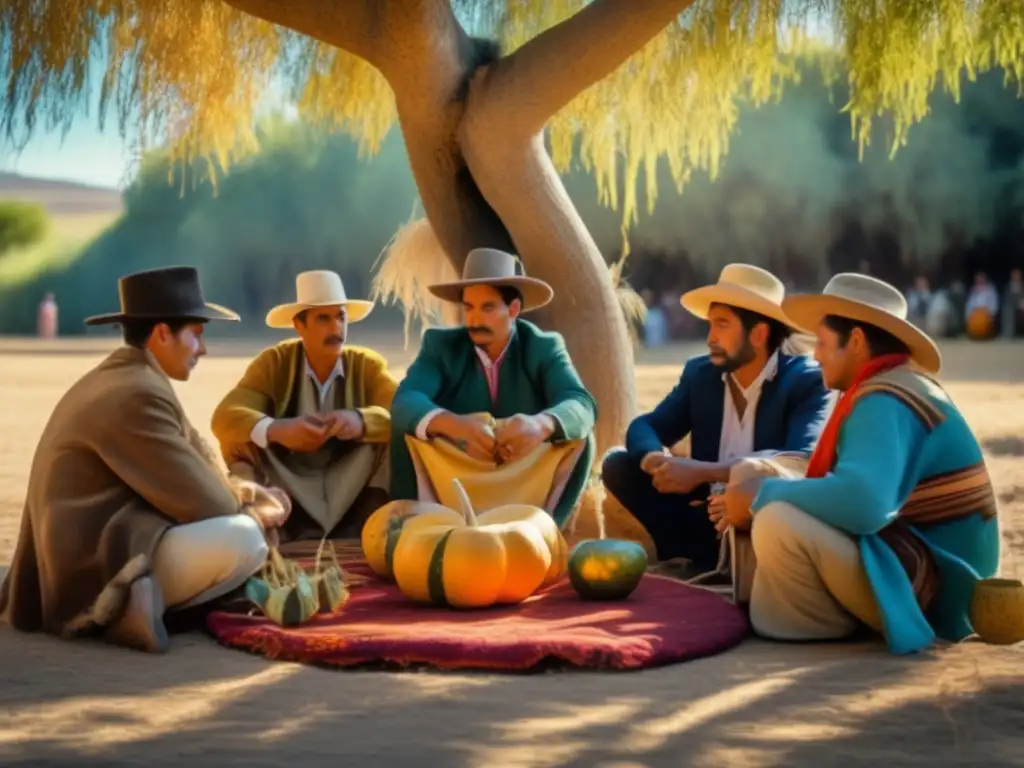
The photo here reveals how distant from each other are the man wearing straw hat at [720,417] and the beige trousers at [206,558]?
1584mm

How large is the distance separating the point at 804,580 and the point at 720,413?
4.17 feet

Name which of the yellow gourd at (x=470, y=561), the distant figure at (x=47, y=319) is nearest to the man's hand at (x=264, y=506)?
the yellow gourd at (x=470, y=561)

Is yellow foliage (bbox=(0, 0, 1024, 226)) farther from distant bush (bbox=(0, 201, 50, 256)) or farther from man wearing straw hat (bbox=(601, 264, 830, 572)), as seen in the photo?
distant bush (bbox=(0, 201, 50, 256))

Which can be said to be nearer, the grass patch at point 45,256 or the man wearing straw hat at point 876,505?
the man wearing straw hat at point 876,505

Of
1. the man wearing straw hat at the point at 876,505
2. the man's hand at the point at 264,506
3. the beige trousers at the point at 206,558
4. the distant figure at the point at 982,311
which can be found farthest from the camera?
the distant figure at the point at 982,311

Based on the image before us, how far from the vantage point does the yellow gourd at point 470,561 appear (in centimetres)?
485

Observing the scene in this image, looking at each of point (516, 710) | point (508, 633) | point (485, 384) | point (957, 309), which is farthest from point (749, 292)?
point (957, 309)

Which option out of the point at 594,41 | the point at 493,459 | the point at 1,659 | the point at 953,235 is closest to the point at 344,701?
the point at 1,659

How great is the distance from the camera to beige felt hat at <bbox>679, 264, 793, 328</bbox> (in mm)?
5551

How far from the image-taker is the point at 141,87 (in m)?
7.91

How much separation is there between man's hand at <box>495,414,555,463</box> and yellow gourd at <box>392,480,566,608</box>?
577 millimetres

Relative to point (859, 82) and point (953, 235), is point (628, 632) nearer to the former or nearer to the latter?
point (859, 82)

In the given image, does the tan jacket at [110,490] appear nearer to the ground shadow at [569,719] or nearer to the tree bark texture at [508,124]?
the ground shadow at [569,719]

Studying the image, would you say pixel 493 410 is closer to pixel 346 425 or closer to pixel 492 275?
pixel 492 275
